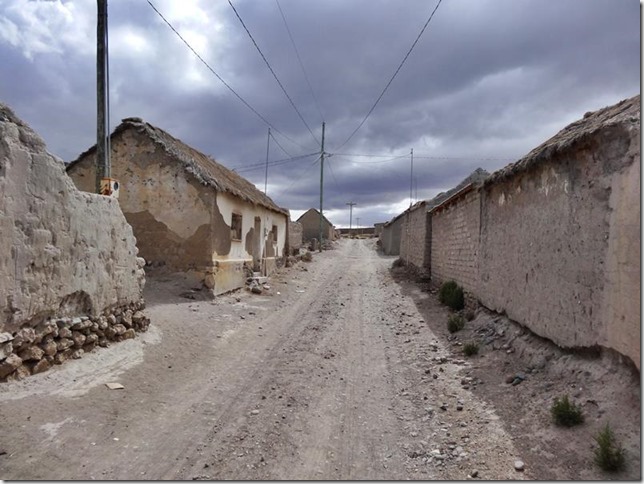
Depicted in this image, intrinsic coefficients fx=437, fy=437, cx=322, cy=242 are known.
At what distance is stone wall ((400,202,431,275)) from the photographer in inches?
633

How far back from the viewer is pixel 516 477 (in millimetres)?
3357

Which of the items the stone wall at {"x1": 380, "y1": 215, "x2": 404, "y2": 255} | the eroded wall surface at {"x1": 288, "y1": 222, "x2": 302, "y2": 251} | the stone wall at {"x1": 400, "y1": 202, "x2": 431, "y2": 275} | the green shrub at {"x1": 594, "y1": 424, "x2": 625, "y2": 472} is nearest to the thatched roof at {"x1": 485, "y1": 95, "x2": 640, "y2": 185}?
the green shrub at {"x1": 594, "y1": 424, "x2": 625, "y2": 472}

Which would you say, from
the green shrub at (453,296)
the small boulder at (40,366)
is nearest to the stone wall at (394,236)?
the green shrub at (453,296)

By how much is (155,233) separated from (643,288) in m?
10.7

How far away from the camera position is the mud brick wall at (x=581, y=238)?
3.77m

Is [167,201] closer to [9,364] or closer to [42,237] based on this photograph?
[42,237]

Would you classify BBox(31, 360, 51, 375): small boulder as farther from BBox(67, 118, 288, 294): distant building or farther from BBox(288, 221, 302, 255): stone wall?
BBox(288, 221, 302, 255): stone wall

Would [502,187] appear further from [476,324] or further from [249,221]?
[249,221]

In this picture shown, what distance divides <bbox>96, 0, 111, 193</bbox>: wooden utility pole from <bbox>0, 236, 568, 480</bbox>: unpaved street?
347 centimetres

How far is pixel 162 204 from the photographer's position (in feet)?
38.0

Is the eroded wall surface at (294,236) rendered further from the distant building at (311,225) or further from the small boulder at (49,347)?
the small boulder at (49,347)

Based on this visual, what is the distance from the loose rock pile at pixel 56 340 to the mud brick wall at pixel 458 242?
6.72 meters

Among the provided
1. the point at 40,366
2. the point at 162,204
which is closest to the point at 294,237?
→ the point at 162,204

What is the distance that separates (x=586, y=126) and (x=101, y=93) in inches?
338
